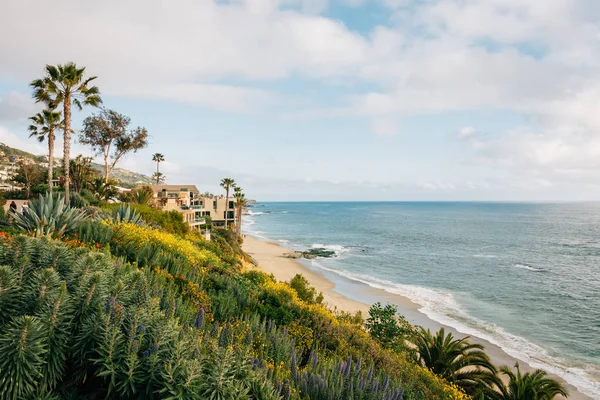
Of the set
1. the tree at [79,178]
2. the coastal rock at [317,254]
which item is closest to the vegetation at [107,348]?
the tree at [79,178]

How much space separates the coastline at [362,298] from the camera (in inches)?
826

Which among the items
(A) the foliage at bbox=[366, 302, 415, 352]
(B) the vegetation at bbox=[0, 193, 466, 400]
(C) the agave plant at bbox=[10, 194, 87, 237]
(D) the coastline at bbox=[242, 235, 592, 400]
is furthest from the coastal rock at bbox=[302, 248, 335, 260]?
(B) the vegetation at bbox=[0, 193, 466, 400]

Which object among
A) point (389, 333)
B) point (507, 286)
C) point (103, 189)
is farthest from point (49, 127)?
point (507, 286)

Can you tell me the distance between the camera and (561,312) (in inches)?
1182

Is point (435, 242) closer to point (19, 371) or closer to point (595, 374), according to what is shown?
point (595, 374)

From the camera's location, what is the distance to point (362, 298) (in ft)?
109

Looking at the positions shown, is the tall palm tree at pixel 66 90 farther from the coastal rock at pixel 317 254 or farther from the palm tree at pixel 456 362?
the coastal rock at pixel 317 254

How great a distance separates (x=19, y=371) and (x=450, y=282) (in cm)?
4214

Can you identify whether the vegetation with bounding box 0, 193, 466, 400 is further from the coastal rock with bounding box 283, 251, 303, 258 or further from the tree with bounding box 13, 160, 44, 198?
the coastal rock with bounding box 283, 251, 303, 258

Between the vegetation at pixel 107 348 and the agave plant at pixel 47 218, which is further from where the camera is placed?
the agave plant at pixel 47 218

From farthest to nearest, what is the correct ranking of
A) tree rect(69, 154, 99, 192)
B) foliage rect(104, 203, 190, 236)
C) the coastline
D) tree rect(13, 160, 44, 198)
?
tree rect(13, 160, 44, 198), tree rect(69, 154, 99, 192), foliage rect(104, 203, 190, 236), the coastline

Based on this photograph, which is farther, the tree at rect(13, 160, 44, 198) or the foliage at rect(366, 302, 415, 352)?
the tree at rect(13, 160, 44, 198)

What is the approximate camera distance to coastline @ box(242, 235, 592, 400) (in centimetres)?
2098

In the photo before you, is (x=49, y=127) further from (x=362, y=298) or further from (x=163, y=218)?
(x=362, y=298)
